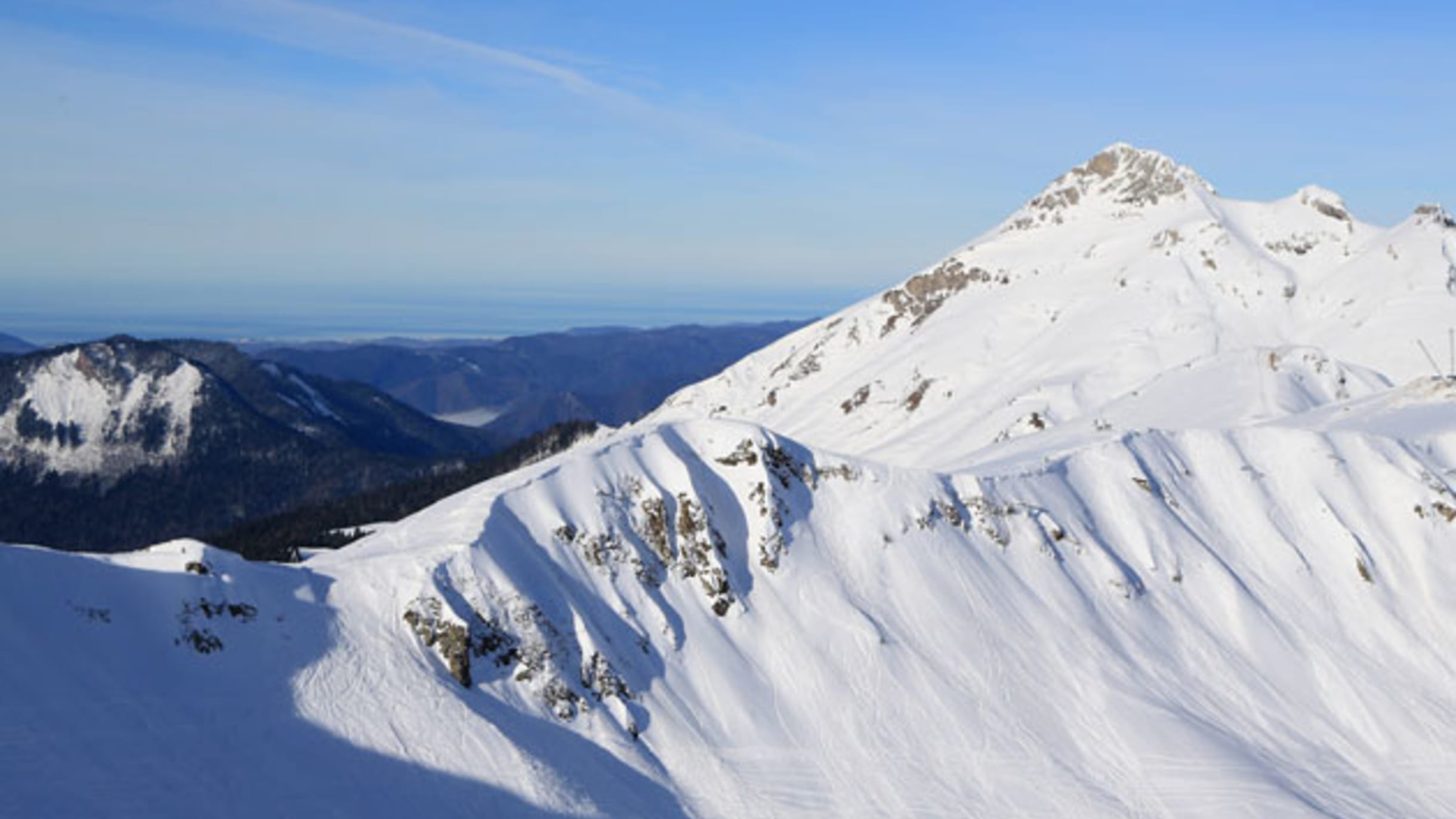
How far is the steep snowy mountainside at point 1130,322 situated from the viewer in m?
144

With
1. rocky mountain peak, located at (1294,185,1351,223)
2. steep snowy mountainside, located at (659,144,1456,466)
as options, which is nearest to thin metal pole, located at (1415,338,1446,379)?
steep snowy mountainside, located at (659,144,1456,466)

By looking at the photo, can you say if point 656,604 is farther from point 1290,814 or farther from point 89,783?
point 1290,814

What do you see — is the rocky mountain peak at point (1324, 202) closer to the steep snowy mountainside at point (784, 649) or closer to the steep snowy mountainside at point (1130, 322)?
the steep snowy mountainside at point (1130, 322)

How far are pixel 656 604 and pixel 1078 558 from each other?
26869mm

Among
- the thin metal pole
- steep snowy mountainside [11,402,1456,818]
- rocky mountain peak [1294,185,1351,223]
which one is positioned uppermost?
rocky mountain peak [1294,185,1351,223]

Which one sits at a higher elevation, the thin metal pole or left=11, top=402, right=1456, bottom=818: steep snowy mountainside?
the thin metal pole

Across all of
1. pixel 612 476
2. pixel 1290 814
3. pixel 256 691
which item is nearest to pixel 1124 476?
pixel 1290 814

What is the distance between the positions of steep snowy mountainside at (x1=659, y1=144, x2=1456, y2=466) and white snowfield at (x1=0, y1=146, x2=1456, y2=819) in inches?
2068

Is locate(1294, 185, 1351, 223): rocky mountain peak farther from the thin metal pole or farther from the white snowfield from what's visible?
the white snowfield

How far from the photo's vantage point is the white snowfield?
42.2 meters

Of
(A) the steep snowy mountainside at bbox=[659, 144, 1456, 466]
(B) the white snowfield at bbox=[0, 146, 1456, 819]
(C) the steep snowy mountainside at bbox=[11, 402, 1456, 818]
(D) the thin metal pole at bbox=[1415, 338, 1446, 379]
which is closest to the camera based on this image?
(B) the white snowfield at bbox=[0, 146, 1456, 819]

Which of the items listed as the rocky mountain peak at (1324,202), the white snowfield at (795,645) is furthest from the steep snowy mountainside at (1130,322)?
the white snowfield at (795,645)

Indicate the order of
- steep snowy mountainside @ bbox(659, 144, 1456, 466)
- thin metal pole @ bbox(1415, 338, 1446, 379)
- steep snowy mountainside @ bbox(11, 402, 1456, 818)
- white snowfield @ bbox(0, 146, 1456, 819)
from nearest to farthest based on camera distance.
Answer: white snowfield @ bbox(0, 146, 1456, 819) < steep snowy mountainside @ bbox(11, 402, 1456, 818) < thin metal pole @ bbox(1415, 338, 1446, 379) < steep snowy mountainside @ bbox(659, 144, 1456, 466)

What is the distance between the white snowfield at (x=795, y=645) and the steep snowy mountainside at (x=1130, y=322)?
52.5 m
